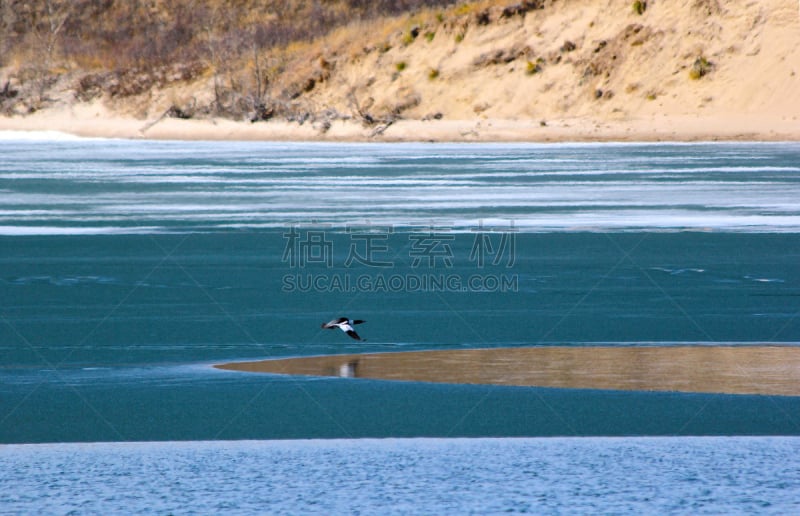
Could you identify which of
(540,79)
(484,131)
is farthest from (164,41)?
(484,131)

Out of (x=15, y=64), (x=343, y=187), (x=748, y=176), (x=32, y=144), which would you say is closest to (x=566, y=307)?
(x=343, y=187)

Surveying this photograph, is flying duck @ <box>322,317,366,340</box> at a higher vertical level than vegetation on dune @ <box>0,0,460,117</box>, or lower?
lower

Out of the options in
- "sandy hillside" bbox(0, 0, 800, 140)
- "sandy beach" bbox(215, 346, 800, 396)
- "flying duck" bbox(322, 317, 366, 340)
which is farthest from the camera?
"sandy hillside" bbox(0, 0, 800, 140)

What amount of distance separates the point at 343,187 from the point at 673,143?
62.8ft

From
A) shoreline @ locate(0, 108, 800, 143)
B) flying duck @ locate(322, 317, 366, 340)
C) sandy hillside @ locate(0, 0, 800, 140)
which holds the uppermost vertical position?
sandy hillside @ locate(0, 0, 800, 140)

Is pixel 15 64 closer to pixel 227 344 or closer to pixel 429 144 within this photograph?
pixel 429 144

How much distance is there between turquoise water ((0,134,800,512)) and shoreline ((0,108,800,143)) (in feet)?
60.3

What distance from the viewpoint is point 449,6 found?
58.6 m

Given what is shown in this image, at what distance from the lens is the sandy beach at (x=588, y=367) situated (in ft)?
21.3

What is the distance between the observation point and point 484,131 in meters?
43.1

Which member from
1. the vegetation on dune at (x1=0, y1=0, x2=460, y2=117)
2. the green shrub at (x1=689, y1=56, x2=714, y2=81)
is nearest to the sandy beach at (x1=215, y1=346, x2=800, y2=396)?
the green shrub at (x1=689, y1=56, x2=714, y2=81)

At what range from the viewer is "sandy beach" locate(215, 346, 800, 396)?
650cm

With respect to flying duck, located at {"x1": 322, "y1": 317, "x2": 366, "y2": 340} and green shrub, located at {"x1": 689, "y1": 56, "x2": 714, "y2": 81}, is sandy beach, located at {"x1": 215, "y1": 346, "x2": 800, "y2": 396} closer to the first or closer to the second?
flying duck, located at {"x1": 322, "y1": 317, "x2": 366, "y2": 340}

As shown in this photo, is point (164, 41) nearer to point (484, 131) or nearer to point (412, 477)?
point (484, 131)
